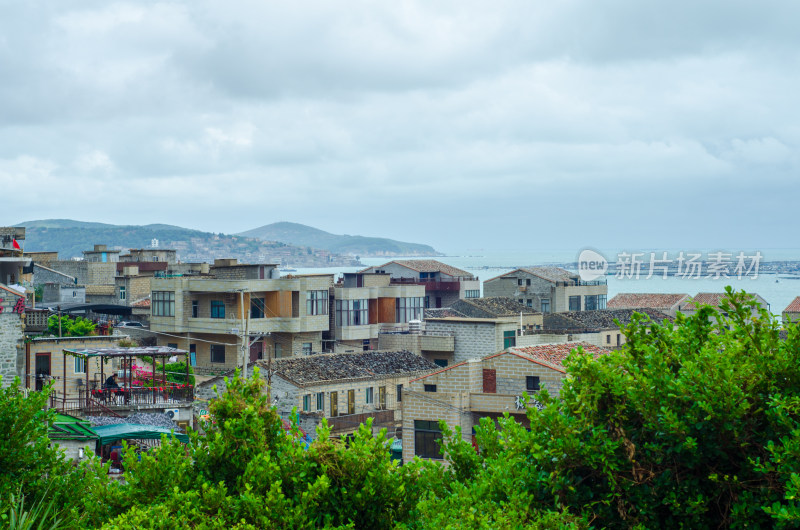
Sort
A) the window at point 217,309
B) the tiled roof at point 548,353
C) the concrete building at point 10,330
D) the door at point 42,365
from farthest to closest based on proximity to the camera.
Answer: the window at point 217,309
the door at point 42,365
the tiled roof at point 548,353
the concrete building at point 10,330

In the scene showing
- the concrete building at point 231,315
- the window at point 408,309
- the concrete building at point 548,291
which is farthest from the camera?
the concrete building at point 548,291

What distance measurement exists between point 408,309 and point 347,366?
20096 mm

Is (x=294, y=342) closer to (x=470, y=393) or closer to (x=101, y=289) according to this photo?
(x=470, y=393)

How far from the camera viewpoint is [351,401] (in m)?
44.9

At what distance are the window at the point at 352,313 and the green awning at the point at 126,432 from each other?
92.8ft

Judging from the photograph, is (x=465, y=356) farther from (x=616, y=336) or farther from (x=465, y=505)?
(x=465, y=505)

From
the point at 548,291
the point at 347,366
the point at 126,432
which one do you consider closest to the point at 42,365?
the point at 126,432

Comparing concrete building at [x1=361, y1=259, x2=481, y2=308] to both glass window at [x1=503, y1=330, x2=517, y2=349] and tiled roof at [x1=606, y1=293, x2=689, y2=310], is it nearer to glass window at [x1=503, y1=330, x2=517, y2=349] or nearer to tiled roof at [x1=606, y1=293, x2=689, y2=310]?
tiled roof at [x1=606, y1=293, x2=689, y2=310]

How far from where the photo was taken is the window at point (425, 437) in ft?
113

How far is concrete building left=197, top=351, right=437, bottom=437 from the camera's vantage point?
42406 mm

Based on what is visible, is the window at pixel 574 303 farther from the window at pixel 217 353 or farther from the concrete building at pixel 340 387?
the concrete building at pixel 340 387

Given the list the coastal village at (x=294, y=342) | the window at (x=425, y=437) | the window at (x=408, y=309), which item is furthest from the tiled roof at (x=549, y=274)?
the window at (x=425, y=437)

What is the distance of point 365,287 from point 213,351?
11.3 metres

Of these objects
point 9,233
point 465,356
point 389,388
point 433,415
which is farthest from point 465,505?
point 9,233
